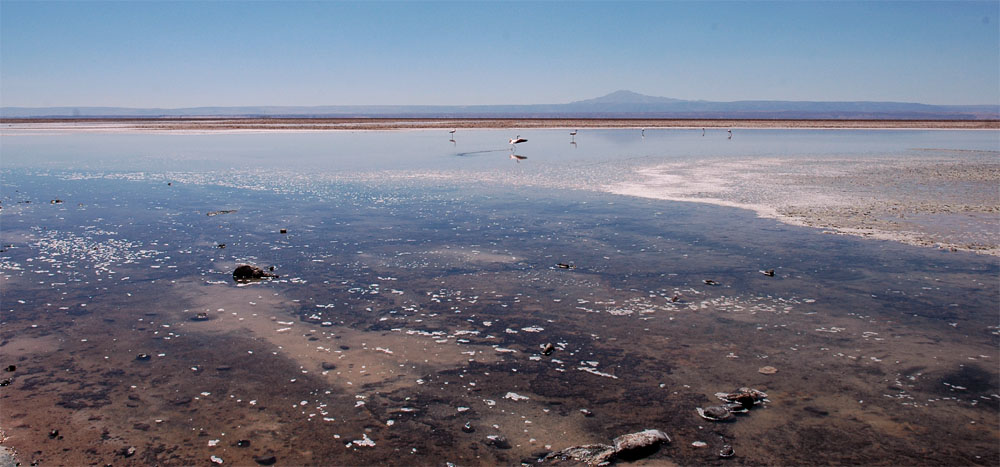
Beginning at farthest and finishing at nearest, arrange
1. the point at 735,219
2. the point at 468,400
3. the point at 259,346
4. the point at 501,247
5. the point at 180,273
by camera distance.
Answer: the point at 735,219
the point at 501,247
the point at 180,273
the point at 259,346
the point at 468,400

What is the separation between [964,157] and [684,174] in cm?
2022

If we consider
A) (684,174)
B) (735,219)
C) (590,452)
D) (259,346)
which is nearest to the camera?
(590,452)

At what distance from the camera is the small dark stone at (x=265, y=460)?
17.1 feet

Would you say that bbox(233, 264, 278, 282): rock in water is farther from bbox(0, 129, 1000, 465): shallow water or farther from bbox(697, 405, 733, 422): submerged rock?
bbox(697, 405, 733, 422): submerged rock

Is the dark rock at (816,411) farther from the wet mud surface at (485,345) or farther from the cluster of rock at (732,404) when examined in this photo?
the cluster of rock at (732,404)

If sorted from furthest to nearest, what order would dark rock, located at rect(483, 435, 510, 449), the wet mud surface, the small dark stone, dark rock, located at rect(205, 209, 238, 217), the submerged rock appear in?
dark rock, located at rect(205, 209, 238, 217), the submerged rock, the wet mud surface, dark rock, located at rect(483, 435, 510, 449), the small dark stone

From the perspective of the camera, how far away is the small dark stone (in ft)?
17.1

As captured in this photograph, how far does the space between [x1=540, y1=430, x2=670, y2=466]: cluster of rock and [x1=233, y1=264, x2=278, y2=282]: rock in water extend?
6655mm

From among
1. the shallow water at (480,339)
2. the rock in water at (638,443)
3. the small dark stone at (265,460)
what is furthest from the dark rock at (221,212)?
the rock in water at (638,443)

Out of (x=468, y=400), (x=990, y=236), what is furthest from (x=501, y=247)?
(x=990, y=236)

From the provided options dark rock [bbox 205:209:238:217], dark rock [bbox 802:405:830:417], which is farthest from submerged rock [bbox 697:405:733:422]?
dark rock [bbox 205:209:238:217]

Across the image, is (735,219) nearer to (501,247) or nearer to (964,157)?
(501,247)

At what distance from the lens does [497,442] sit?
5547mm

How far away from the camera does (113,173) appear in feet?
83.7
